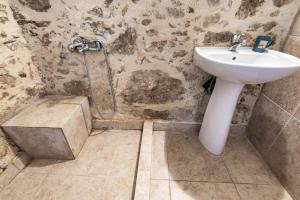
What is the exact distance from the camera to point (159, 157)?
4.24 feet

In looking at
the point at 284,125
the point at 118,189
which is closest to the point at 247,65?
the point at 284,125

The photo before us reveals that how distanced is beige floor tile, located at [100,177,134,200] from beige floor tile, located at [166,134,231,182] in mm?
301

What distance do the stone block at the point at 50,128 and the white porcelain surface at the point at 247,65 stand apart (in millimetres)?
1021

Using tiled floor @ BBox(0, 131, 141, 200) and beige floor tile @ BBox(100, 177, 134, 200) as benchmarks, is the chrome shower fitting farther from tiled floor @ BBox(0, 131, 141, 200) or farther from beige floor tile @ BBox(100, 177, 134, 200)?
beige floor tile @ BBox(100, 177, 134, 200)

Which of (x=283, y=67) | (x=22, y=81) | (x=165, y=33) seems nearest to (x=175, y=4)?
(x=165, y=33)

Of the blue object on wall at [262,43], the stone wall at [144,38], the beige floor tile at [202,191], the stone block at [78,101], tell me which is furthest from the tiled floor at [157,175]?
the blue object on wall at [262,43]

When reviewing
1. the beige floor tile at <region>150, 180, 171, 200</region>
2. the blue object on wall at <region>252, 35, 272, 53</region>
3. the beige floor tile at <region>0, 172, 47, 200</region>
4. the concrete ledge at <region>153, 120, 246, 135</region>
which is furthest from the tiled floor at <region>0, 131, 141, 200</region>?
the blue object on wall at <region>252, 35, 272, 53</region>

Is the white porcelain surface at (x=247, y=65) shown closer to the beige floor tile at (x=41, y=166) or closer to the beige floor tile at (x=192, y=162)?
the beige floor tile at (x=192, y=162)

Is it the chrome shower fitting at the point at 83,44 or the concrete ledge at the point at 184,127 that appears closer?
the chrome shower fitting at the point at 83,44

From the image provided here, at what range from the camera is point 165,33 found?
117cm

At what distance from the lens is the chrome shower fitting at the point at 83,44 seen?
1.19 meters

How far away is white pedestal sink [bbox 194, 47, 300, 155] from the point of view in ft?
2.65

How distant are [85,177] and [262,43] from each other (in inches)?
61.2

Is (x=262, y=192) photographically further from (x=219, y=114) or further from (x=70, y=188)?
(x=70, y=188)
